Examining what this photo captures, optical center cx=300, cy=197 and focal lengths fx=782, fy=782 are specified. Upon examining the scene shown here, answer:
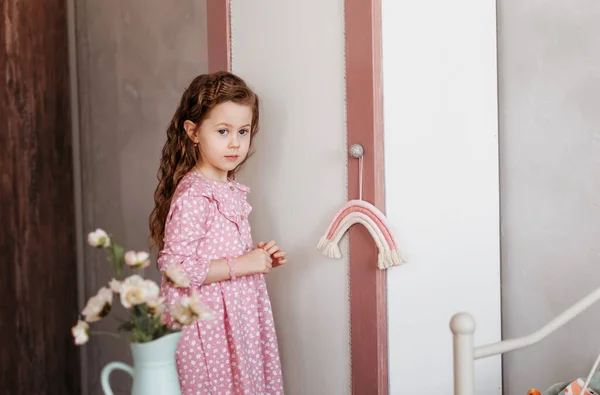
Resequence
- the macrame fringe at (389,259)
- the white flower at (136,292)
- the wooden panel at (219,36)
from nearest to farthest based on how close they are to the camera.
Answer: the white flower at (136,292) → the macrame fringe at (389,259) → the wooden panel at (219,36)

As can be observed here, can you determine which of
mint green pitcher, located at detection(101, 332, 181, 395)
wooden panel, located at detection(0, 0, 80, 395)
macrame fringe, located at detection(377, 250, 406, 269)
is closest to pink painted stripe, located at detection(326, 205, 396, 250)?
macrame fringe, located at detection(377, 250, 406, 269)

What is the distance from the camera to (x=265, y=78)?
191cm

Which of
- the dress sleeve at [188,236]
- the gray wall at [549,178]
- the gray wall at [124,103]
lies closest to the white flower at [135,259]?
the dress sleeve at [188,236]

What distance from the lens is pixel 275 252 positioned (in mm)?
1780

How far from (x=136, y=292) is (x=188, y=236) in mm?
562

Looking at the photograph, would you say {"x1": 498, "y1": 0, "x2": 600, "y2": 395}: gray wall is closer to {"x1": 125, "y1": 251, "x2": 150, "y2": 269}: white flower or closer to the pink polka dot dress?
the pink polka dot dress

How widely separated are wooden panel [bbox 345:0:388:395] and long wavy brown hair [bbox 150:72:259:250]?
10.7 inches

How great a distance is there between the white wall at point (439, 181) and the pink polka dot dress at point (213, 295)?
333mm

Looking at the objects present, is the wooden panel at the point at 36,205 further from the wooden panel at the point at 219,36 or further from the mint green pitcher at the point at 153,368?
the mint green pitcher at the point at 153,368

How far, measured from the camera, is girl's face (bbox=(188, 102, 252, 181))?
1761 millimetres

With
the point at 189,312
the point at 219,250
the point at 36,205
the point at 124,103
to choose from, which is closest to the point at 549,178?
the point at 219,250

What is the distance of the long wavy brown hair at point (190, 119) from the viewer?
1775mm

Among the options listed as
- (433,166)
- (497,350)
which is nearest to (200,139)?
(433,166)

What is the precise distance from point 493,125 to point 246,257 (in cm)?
71
